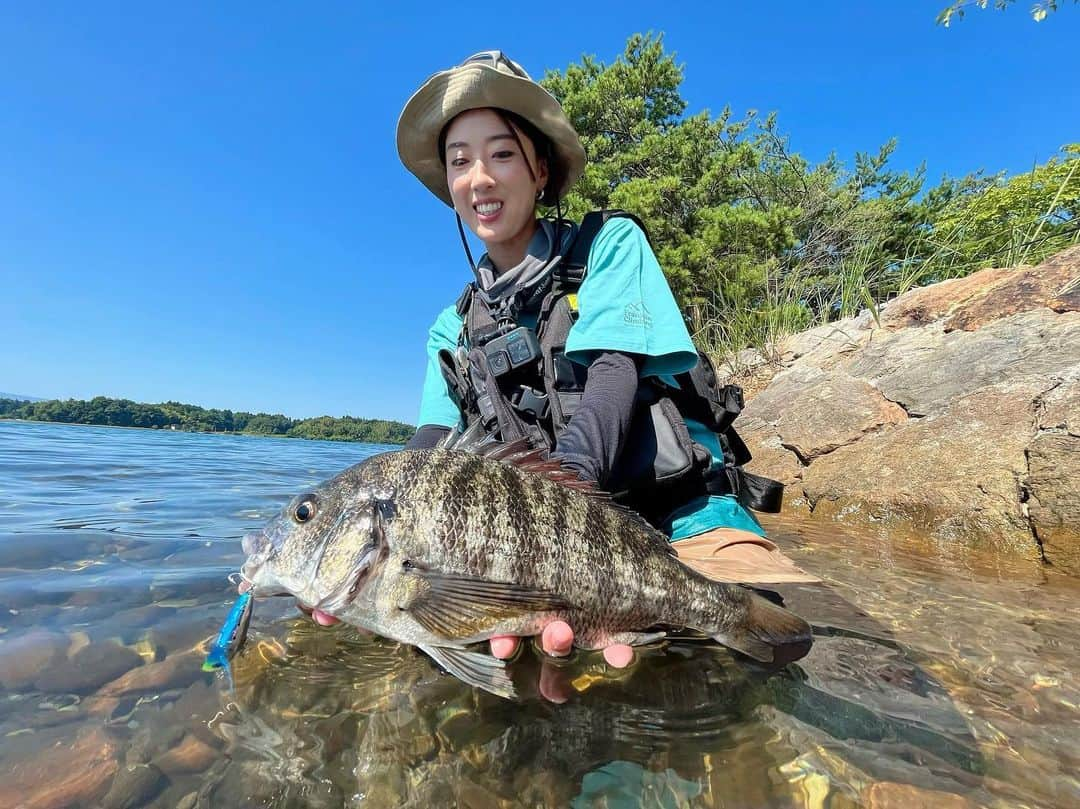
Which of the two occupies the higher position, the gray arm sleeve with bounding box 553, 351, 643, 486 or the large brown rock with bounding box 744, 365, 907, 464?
the large brown rock with bounding box 744, 365, 907, 464

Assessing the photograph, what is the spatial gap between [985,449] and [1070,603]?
2.17 meters

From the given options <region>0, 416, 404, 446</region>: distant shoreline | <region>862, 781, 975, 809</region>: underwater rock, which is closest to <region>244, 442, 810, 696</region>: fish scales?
<region>862, 781, 975, 809</region>: underwater rock

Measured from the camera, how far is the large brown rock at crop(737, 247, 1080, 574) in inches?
190

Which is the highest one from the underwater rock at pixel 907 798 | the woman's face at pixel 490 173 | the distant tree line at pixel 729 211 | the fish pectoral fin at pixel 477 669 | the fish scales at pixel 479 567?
the distant tree line at pixel 729 211

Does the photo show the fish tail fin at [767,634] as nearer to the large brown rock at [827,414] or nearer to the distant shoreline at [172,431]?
the large brown rock at [827,414]

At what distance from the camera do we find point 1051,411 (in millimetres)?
5055

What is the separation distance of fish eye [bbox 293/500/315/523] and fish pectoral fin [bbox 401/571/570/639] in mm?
528

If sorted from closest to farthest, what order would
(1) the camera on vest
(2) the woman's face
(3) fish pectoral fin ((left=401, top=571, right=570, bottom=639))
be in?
1. (3) fish pectoral fin ((left=401, top=571, right=570, bottom=639))
2. (1) the camera on vest
3. (2) the woman's face

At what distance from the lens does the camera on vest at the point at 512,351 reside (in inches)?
125

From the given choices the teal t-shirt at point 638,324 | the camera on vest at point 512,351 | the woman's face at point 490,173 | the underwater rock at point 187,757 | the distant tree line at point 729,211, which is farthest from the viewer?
the distant tree line at point 729,211

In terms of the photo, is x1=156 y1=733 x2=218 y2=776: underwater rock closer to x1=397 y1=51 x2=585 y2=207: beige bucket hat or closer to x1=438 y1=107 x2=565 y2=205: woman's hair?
x1=438 y1=107 x2=565 y2=205: woman's hair

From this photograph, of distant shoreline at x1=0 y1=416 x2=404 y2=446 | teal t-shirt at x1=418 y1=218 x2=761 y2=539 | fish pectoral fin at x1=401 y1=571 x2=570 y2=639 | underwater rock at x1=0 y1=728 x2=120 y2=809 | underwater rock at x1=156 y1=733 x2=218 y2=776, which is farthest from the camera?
distant shoreline at x1=0 y1=416 x2=404 y2=446

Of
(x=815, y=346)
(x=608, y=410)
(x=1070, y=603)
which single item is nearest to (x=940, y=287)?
(x=815, y=346)

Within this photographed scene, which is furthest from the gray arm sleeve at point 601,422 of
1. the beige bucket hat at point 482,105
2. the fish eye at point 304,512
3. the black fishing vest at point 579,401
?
the beige bucket hat at point 482,105
